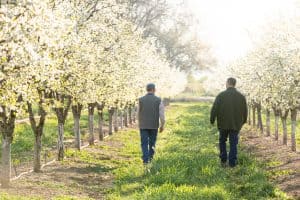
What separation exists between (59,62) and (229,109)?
6.32 metres

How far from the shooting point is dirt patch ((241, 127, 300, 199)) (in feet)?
51.8

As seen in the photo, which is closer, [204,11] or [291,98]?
[291,98]

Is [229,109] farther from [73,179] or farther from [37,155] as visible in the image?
[37,155]

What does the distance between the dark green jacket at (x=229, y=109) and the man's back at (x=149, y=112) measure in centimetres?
181

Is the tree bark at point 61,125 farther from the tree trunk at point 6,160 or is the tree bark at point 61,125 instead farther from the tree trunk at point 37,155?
the tree trunk at point 6,160

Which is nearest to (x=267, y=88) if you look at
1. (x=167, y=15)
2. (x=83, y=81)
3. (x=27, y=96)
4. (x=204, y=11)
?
(x=83, y=81)

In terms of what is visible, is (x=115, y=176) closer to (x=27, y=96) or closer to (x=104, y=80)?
(x=27, y=96)

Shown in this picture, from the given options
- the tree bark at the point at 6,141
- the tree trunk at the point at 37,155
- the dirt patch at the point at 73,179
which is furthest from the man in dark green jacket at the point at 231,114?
the tree bark at the point at 6,141

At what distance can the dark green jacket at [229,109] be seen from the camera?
1831 cm

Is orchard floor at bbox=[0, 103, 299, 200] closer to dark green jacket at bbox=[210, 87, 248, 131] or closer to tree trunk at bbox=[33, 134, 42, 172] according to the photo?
tree trunk at bbox=[33, 134, 42, 172]

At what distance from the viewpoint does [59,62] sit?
47.6ft

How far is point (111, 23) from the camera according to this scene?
30328 mm

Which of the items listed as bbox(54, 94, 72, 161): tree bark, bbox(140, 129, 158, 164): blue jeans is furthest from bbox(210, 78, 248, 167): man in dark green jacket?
bbox(54, 94, 72, 161): tree bark

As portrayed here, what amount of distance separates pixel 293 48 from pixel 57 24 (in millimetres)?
13297
